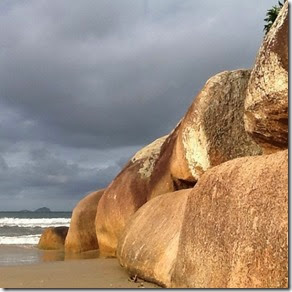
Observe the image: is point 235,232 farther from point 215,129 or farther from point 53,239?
point 53,239

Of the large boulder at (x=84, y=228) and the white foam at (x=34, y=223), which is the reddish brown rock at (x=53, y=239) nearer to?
the large boulder at (x=84, y=228)

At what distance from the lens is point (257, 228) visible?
3.98 metres

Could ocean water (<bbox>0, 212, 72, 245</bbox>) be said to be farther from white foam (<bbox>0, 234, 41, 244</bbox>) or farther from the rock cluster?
the rock cluster

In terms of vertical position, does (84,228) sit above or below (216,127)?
below

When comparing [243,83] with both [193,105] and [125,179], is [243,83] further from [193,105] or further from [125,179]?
[125,179]

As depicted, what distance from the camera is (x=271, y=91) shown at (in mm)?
4879

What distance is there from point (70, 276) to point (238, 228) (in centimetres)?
367

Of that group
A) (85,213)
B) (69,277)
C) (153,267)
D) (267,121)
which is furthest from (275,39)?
(85,213)

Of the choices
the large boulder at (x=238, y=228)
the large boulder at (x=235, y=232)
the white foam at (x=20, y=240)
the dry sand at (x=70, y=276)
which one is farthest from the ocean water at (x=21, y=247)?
the large boulder at (x=238, y=228)

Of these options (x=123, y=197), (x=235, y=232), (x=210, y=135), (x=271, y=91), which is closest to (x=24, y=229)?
(x=123, y=197)

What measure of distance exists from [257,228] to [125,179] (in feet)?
22.7

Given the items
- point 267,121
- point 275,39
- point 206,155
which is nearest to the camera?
point 275,39

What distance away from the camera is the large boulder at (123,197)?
10.2 metres

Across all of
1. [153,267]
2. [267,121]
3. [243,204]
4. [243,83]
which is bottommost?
[153,267]
